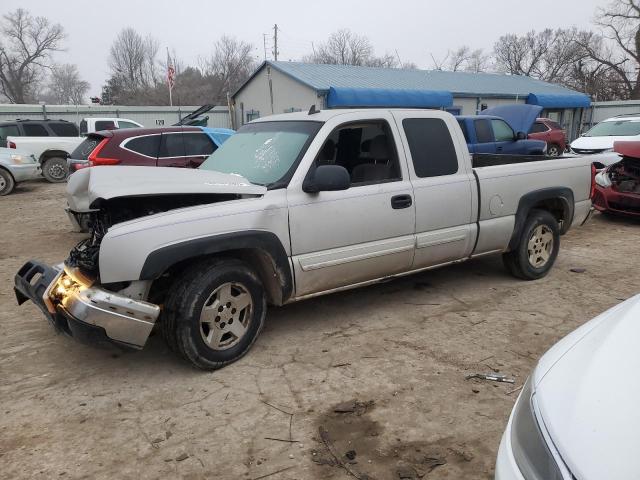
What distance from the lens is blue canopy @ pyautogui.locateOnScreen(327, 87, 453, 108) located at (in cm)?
2123

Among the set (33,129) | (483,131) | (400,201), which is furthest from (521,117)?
(33,129)

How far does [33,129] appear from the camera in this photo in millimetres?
15539

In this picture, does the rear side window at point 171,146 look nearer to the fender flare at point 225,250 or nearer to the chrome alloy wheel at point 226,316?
the fender flare at point 225,250

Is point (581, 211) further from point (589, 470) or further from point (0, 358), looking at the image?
point (0, 358)

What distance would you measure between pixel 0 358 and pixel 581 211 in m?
5.89

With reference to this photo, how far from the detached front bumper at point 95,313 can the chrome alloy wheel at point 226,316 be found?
15.0 inches

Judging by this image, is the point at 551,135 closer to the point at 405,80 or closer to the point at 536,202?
the point at 405,80

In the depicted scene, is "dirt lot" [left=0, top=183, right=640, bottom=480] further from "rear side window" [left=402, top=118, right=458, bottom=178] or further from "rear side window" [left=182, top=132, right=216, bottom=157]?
"rear side window" [left=182, top=132, right=216, bottom=157]

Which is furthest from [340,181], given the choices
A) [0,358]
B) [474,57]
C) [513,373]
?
[474,57]

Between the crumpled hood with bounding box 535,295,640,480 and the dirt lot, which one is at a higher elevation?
the crumpled hood with bounding box 535,295,640,480

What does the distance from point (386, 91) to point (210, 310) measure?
19.9 meters

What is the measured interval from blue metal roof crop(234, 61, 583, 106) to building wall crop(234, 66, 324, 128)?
18.9 inches

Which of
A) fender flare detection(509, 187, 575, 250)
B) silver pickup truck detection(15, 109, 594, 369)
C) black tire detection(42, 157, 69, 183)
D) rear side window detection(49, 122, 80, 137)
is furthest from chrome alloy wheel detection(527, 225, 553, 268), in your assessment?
rear side window detection(49, 122, 80, 137)

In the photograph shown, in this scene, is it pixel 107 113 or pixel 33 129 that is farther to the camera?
pixel 107 113
